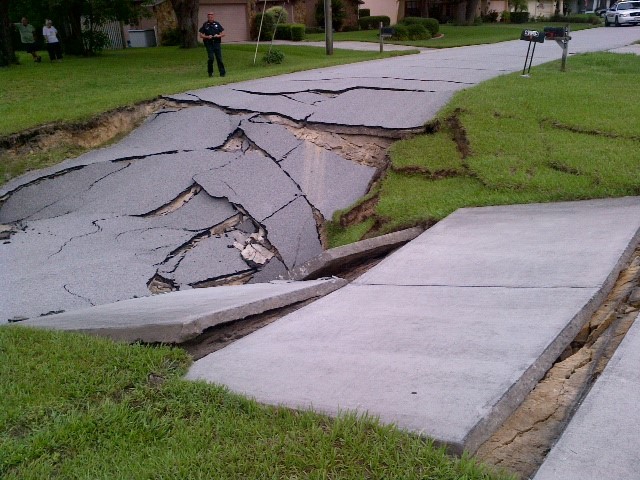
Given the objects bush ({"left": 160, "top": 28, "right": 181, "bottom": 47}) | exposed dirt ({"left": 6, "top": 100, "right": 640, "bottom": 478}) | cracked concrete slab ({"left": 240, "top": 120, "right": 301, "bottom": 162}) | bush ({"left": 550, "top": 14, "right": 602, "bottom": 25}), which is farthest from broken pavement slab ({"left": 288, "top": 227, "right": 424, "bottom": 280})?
bush ({"left": 550, "top": 14, "right": 602, "bottom": 25})

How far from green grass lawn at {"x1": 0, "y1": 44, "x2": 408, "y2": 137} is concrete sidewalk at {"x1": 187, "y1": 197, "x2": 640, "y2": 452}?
672 cm

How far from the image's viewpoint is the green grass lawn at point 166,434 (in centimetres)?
260

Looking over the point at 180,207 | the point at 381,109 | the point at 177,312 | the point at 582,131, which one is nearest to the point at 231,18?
the point at 381,109

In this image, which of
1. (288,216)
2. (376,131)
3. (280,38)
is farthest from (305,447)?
(280,38)

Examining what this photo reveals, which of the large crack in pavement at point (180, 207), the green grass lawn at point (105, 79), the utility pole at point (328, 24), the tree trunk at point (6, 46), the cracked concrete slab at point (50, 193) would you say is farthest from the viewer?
the utility pole at point (328, 24)

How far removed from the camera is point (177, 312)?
4422mm

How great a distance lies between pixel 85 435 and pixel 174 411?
0.43 metres

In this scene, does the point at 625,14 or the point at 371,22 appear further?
the point at 371,22

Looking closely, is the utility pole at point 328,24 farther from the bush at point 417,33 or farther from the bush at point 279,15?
the bush at point 279,15

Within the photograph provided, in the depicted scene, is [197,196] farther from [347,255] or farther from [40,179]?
[347,255]

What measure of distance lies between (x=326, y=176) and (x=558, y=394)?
19.2 ft

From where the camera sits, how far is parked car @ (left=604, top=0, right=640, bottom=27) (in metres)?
34.9

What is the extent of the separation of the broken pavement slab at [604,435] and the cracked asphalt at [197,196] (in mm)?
4368

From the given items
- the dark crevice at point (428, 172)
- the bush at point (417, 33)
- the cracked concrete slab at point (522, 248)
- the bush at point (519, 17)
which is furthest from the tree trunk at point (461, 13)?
the cracked concrete slab at point (522, 248)
